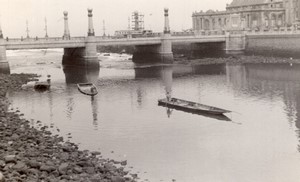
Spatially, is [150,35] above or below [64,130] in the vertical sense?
above

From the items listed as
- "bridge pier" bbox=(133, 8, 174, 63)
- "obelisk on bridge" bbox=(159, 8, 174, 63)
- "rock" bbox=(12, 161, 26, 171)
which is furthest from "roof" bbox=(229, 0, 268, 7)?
"rock" bbox=(12, 161, 26, 171)

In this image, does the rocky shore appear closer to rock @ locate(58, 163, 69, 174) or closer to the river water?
rock @ locate(58, 163, 69, 174)

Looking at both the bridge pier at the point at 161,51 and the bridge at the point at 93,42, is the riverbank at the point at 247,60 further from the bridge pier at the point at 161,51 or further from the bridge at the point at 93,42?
the bridge pier at the point at 161,51

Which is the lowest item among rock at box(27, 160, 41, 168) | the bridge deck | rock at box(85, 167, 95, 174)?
rock at box(85, 167, 95, 174)

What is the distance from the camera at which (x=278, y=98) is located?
49.8 meters

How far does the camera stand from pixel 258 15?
124 m

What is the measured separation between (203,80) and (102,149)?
39.0 meters

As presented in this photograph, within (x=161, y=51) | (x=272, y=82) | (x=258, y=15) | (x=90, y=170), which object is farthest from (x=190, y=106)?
(x=258, y=15)

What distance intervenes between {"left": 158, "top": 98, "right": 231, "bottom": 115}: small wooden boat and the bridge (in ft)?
131

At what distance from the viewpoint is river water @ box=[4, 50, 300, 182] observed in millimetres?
26953

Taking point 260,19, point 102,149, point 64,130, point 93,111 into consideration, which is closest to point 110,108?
point 93,111

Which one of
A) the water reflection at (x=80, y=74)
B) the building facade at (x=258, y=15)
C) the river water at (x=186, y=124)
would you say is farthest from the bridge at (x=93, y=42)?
the river water at (x=186, y=124)

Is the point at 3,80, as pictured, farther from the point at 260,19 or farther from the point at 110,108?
the point at 260,19

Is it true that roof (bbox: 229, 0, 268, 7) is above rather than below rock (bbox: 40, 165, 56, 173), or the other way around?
above
